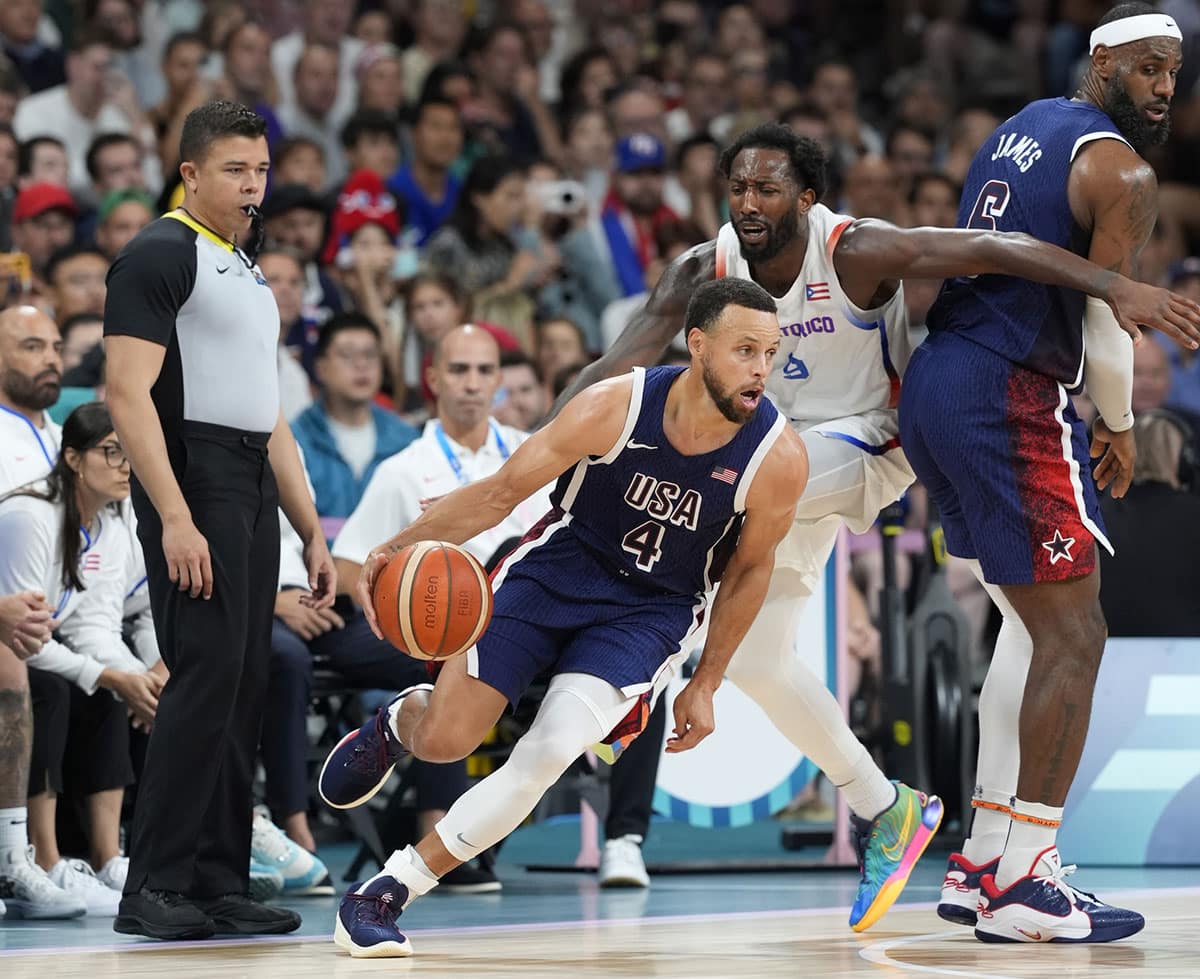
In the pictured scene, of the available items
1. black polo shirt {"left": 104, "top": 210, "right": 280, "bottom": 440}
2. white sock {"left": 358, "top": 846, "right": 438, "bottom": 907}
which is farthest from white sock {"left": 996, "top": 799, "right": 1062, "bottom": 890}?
black polo shirt {"left": 104, "top": 210, "right": 280, "bottom": 440}

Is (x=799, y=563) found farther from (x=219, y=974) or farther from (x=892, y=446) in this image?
(x=219, y=974)

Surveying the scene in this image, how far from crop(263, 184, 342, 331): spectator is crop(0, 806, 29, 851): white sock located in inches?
160

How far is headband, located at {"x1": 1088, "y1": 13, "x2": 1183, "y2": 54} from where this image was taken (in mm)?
5105

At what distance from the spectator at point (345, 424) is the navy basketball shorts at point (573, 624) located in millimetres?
3011

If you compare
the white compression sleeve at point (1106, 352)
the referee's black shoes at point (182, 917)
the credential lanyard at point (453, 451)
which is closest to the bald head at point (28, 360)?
the credential lanyard at point (453, 451)

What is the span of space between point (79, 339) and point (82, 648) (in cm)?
193

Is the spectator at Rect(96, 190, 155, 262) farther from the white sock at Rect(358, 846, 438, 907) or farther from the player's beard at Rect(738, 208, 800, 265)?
the white sock at Rect(358, 846, 438, 907)

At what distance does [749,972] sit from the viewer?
4496 mm

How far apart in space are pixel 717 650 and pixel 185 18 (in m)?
8.24

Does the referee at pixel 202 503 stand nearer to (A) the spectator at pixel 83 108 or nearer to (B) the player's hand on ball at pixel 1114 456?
(B) the player's hand on ball at pixel 1114 456

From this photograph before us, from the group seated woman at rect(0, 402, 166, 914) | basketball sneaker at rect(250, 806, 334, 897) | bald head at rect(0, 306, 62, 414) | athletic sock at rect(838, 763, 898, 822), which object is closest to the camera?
athletic sock at rect(838, 763, 898, 822)

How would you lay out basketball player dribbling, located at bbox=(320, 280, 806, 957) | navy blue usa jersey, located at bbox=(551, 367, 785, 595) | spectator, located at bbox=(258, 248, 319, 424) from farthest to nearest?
spectator, located at bbox=(258, 248, 319, 424), navy blue usa jersey, located at bbox=(551, 367, 785, 595), basketball player dribbling, located at bbox=(320, 280, 806, 957)

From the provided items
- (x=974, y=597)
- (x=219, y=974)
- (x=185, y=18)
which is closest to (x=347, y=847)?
(x=974, y=597)

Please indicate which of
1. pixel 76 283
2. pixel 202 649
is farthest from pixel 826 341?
pixel 76 283
